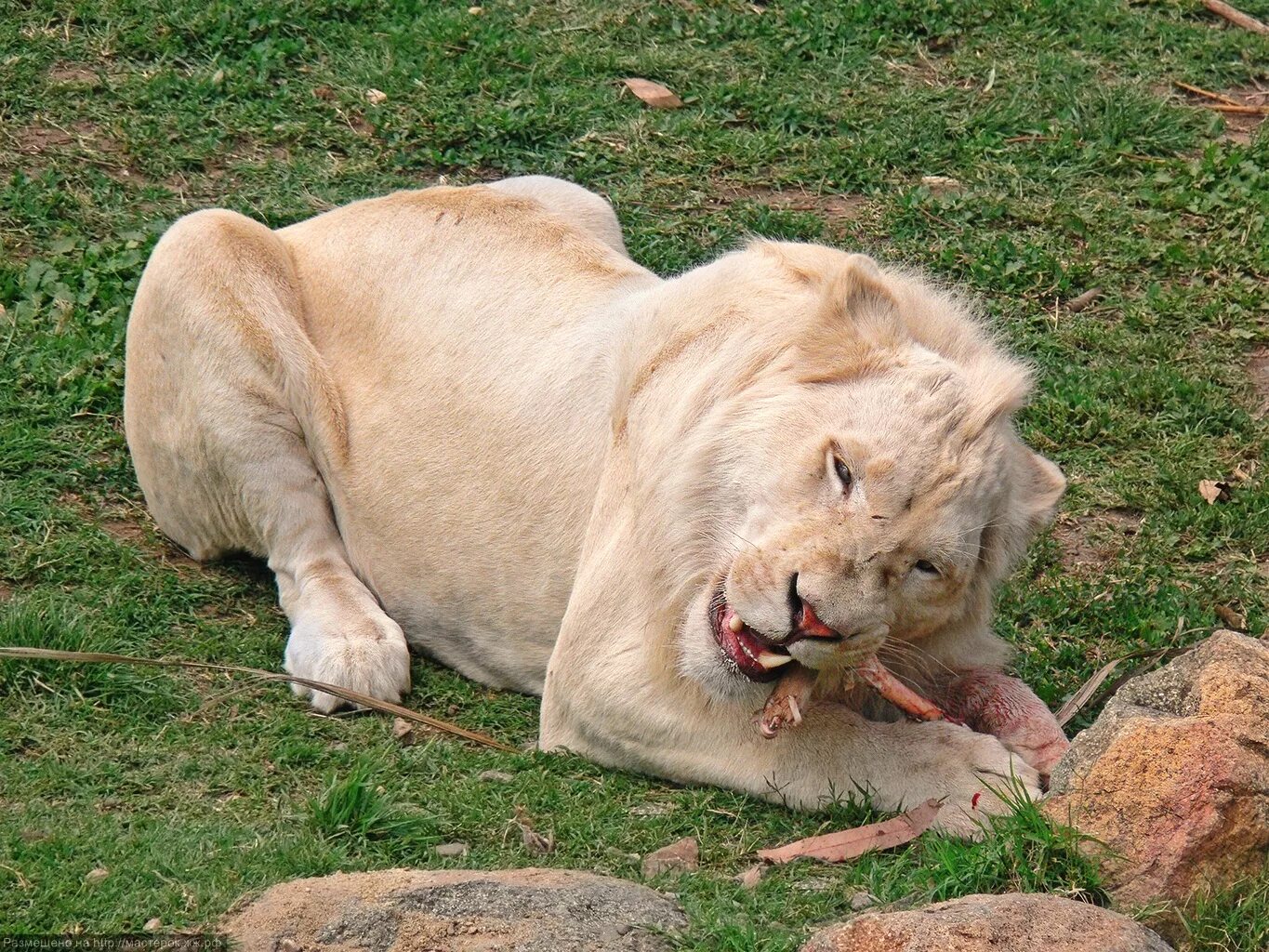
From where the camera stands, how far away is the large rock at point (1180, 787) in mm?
3457

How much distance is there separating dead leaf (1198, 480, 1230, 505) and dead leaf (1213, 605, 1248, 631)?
2.24 ft

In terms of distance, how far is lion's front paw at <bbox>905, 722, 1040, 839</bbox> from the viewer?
155 inches

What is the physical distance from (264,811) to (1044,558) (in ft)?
10.0

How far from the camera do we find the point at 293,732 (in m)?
4.62

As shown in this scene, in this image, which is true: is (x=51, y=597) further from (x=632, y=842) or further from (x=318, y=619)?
(x=632, y=842)

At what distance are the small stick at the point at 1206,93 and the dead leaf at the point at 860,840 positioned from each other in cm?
575

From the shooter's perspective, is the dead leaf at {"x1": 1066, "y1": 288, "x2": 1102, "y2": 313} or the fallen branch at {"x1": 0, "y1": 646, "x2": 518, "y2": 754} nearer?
the fallen branch at {"x1": 0, "y1": 646, "x2": 518, "y2": 754}

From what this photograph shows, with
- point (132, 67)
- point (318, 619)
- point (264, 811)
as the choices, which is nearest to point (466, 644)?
point (318, 619)

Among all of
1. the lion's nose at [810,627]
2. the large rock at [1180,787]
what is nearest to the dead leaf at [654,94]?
the lion's nose at [810,627]

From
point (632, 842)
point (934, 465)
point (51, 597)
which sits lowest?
point (51, 597)

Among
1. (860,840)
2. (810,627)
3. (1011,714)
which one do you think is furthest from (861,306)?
(860,840)

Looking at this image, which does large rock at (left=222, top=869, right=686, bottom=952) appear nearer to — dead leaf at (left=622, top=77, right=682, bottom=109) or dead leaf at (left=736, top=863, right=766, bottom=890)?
dead leaf at (left=736, top=863, right=766, bottom=890)

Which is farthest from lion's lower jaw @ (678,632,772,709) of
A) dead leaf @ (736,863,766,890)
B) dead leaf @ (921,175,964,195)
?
dead leaf @ (921,175,964,195)

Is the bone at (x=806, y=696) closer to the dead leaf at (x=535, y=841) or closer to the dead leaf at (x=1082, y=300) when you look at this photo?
the dead leaf at (x=535, y=841)
